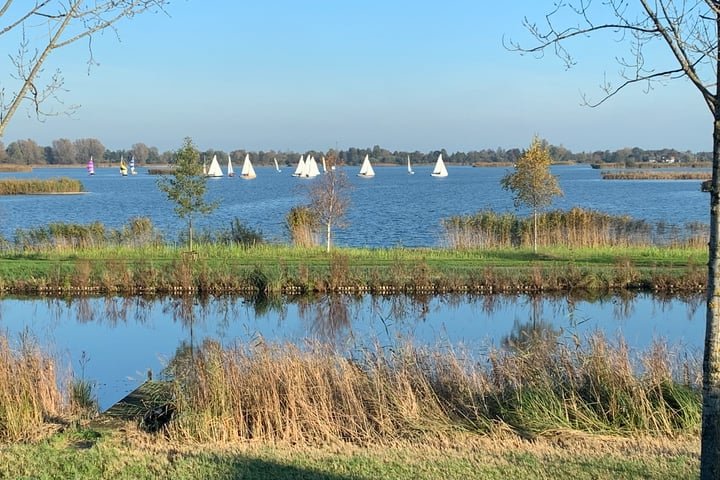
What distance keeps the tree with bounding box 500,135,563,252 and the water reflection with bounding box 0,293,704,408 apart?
727cm

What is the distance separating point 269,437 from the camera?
8.27 m

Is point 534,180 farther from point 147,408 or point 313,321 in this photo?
point 147,408

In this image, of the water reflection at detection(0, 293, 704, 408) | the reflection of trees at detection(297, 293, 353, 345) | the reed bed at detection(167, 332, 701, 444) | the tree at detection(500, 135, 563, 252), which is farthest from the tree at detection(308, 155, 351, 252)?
the reed bed at detection(167, 332, 701, 444)

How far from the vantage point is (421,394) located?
9.13m

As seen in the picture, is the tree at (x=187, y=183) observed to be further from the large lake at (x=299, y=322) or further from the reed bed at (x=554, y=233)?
the reed bed at (x=554, y=233)

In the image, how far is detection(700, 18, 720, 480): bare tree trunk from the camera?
5.34 m

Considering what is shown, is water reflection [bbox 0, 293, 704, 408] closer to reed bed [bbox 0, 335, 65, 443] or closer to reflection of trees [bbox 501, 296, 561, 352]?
reflection of trees [bbox 501, 296, 561, 352]

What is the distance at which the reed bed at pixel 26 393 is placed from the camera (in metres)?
8.46

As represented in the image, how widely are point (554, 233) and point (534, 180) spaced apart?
356cm

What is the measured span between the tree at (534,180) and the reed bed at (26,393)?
21.1 m

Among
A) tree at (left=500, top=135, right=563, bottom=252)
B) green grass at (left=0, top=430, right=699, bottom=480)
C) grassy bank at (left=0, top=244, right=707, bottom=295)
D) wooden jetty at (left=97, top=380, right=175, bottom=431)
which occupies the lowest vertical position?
grassy bank at (left=0, top=244, right=707, bottom=295)

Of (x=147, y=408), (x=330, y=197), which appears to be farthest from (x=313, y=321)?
(x=330, y=197)

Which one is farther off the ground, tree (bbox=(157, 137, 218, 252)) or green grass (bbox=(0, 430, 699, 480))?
tree (bbox=(157, 137, 218, 252))

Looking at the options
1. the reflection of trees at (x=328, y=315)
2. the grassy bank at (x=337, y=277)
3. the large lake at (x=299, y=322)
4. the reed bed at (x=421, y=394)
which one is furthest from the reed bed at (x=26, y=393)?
the grassy bank at (x=337, y=277)
